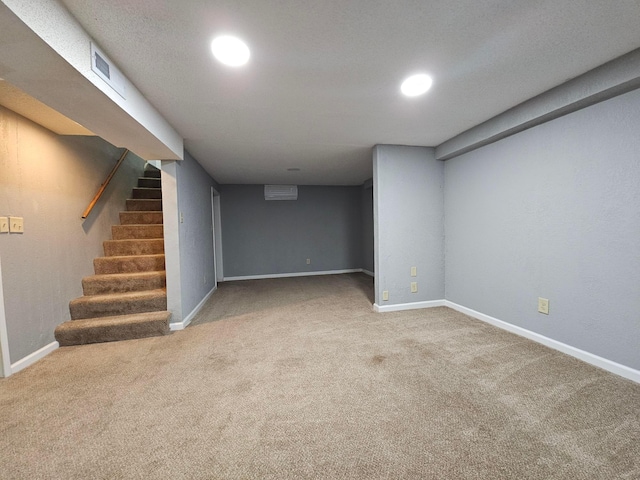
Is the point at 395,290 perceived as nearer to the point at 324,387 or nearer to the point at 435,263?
the point at 435,263

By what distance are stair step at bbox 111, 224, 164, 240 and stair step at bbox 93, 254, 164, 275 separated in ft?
1.43

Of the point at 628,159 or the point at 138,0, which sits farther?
the point at 628,159

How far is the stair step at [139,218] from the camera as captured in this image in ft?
11.6

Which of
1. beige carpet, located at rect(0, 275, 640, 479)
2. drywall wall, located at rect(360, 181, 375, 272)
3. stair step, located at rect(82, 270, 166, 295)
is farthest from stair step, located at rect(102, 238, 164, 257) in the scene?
drywall wall, located at rect(360, 181, 375, 272)

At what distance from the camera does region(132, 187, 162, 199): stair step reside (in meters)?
4.02

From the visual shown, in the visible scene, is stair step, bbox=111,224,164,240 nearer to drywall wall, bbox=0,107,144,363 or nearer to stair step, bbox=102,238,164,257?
stair step, bbox=102,238,164,257

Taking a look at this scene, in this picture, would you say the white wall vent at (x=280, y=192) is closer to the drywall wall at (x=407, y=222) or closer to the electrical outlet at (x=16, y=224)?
the drywall wall at (x=407, y=222)

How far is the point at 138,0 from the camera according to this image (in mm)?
1070

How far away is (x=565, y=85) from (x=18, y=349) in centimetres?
461

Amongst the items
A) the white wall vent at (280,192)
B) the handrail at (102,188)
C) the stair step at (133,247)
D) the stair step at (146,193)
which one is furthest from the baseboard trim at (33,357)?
the white wall vent at (280,192)

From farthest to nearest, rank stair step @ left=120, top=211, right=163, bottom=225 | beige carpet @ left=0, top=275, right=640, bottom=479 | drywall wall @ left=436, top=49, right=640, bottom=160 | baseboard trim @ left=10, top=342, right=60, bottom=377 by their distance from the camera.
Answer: stair step @ left=120, top=211, right=163, bottom=225 → baseboard trim @ left=10, top=342, right=60, bottom=377 → drywall wall @ left=436, top=49, right=640, bottom=160 → beige carpet @ left=0, top=275, right=640, bottom=479

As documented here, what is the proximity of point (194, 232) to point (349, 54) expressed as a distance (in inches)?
111

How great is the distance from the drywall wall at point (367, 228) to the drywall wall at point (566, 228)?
8.64 ft

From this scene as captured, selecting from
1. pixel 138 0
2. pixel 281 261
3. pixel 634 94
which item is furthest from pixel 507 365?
pixel 281 261
